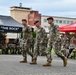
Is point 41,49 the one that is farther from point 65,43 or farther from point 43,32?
point 65,43

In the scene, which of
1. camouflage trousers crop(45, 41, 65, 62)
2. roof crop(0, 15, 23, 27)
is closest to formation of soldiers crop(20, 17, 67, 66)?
camouflage trousers crop(45, 41, 65, 62)

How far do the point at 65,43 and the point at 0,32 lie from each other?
586cm

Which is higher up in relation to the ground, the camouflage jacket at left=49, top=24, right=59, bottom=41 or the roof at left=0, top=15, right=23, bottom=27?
the roof at left=0, top=15, right=23, bottom=27

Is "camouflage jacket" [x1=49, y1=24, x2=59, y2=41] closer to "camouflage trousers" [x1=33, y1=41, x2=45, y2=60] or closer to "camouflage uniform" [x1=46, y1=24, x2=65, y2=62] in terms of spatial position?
"camouflage uniform" [x1=46, y1=24, x2=65, y2=62]

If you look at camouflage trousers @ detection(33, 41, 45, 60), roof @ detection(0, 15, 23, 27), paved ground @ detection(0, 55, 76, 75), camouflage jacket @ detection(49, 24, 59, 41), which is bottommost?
paved ground @ detection(0, 55, 76, 75)

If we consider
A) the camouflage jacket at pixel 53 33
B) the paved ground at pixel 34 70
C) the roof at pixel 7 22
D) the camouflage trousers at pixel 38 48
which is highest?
the roof at pixel 7 22

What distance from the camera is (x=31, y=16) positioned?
8875cm

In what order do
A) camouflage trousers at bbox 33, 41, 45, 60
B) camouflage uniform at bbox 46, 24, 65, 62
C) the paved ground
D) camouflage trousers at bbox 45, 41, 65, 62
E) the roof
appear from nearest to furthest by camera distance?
the paved ground < camouflage trousers at bbox 45, 41, 65, 62 < camouflage uniform at bbox 46, 24, 65, 62 < camouflage trousers at bbox 33, 41, 45, 60 < the roof

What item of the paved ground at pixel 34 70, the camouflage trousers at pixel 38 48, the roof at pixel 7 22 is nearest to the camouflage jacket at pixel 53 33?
the camouflage trousers at pixel 38 48

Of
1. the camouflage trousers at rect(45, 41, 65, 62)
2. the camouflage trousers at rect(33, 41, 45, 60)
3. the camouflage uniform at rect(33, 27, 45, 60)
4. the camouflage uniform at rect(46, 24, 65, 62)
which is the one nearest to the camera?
the camouflage trousers at rect(45, 41, 65, 62)

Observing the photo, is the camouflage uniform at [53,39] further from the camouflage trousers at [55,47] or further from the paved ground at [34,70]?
Result: the paved ground at [34,70]

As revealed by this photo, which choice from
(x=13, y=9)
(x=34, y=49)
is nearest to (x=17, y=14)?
(x=13, y=9)

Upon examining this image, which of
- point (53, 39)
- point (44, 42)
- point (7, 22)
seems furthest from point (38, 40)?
point (7, 22)

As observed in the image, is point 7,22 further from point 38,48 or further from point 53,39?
point 53,39
